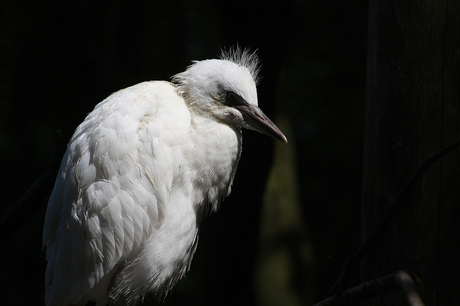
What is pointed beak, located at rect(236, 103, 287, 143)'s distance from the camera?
8.20 feet

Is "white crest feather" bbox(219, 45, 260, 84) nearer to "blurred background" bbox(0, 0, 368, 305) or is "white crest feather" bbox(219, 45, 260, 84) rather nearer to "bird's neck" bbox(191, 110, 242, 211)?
"bird's neck" bbox(191, 110, 242, 211)

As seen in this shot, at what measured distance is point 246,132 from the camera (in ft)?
12.1

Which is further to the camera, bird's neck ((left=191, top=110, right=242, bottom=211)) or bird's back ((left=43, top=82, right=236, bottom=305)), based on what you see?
bird's neck ((left=191, top=110, right=242, bottom=211))

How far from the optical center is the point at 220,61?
102 inches

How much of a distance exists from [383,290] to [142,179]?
4.46 ft

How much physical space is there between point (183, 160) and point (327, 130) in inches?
92.8

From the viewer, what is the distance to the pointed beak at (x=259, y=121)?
250cm

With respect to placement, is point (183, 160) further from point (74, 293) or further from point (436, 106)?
point (436, 106)

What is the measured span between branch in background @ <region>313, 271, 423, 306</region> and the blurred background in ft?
6.37

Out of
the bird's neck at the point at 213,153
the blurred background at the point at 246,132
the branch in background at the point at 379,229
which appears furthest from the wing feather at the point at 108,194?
the branch in background at the point at 379,229

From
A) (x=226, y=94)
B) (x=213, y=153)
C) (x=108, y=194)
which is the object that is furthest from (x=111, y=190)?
(x=226, y=94)

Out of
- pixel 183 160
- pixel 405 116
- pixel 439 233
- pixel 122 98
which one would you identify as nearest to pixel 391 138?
pixel 405 116

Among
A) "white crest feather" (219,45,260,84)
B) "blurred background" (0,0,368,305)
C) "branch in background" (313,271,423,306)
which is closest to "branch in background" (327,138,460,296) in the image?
"branch in background" (313,271,423,306)

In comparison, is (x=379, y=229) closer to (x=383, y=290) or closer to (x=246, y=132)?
(x=383, y=290)
